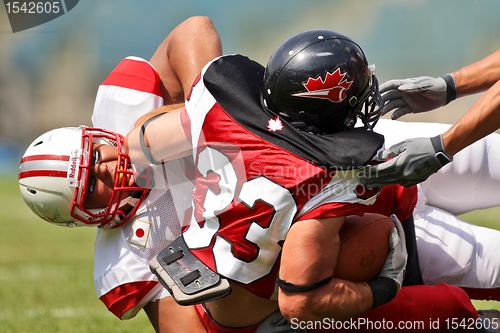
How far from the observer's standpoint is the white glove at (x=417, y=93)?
8.97 feet

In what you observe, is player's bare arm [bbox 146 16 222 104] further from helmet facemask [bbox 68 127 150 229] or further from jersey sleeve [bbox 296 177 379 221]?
jersey sleeve [bbox 296 177 379 221]

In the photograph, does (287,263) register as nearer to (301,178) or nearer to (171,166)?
(301,178)

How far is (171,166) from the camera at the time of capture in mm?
2695

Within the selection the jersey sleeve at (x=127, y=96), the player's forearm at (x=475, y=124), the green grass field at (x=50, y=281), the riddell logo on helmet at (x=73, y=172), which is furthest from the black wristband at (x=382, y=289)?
the green grass field at (x=50, y=281)

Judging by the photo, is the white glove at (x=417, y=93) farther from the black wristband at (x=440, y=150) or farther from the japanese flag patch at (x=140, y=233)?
the japanese flag patch at (x=140, y=233)

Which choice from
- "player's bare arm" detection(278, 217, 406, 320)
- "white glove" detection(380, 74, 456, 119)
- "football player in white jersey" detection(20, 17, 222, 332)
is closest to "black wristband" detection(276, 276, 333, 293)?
"player's bare arm" detection(278, 217, 406, 320)

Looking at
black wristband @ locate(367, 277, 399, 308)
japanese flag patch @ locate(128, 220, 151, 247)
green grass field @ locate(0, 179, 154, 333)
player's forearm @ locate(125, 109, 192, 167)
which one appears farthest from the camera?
green grass field @ locate(0, 179, 154, 333)

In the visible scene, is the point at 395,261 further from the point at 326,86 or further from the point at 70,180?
the point at 70,180

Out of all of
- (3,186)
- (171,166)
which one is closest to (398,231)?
(171,166)

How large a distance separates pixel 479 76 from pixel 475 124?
1.69 feet

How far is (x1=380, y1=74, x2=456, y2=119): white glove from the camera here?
2734 mm

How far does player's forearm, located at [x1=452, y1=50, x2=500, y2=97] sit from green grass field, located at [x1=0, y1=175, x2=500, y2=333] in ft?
4.80

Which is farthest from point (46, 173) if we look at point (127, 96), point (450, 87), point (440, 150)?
point (450, 87)

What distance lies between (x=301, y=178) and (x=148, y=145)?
0.58m
